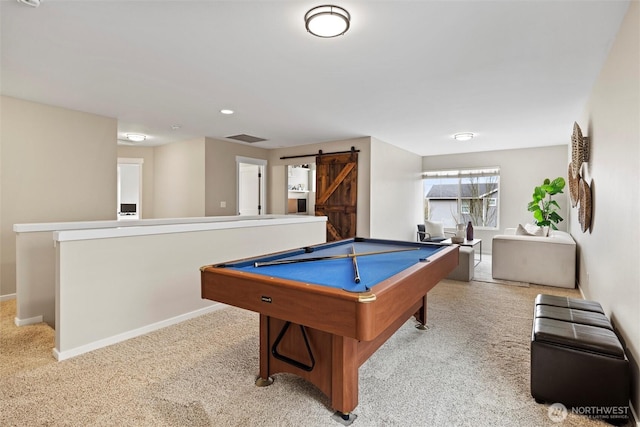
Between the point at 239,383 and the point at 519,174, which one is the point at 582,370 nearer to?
the point at 239,383

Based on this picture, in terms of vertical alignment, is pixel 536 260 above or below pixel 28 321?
above

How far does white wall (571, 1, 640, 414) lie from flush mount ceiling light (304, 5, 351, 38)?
1724 millimetres

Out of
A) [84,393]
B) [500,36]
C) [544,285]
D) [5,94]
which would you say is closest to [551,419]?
[500,36]

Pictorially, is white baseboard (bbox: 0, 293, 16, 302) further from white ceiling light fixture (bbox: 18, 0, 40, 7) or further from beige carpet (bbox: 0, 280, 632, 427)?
white ceiling light fixture (bbox: 18, 0, 40, 7)

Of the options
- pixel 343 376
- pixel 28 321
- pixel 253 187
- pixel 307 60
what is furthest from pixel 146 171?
pixel 343 376

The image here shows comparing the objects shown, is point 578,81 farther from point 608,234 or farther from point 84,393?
point 84,393

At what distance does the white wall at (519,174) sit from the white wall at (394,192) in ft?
4.36

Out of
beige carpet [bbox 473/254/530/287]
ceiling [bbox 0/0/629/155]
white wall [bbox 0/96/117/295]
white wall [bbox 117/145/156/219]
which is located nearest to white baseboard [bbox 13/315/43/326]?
white wall [bbox 0/96/117/295]

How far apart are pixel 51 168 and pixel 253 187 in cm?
435

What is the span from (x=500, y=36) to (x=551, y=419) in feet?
8.27

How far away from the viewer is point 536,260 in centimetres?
456

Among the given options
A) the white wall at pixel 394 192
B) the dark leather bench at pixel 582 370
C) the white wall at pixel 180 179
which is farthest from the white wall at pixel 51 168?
the dark leather bench at pixel 582 370

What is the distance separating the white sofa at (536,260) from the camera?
14.4 ft

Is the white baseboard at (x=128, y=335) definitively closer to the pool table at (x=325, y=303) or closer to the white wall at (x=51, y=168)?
the pool table at (x=325, y=303)
